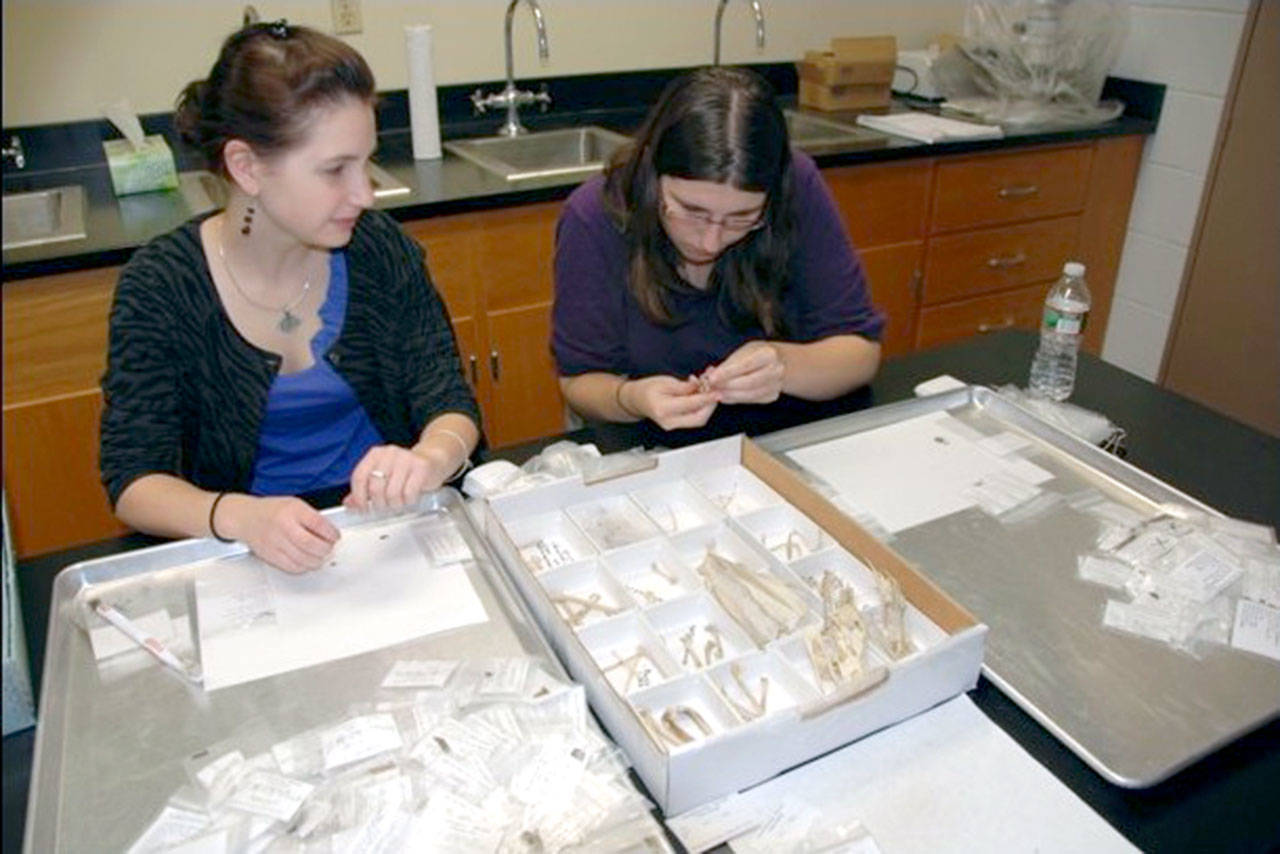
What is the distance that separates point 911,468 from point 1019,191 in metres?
1.87

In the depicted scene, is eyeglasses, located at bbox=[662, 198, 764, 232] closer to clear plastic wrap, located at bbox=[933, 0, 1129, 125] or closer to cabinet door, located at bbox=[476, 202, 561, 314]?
cabinet door, located at bbox=[476, 202, 561, 314]

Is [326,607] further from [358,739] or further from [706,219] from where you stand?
[706,219]

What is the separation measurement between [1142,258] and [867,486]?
2320 mm

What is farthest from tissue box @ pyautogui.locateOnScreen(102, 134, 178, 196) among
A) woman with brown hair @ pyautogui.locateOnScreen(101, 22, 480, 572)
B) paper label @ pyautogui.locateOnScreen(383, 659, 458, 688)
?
paper label @ pyautogui.locateOnScreen(383, 659, 458, 688)

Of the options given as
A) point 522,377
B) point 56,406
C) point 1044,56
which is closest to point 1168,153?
point 1044,56

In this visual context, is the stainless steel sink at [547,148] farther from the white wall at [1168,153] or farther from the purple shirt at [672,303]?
the white wall at [1168,153]

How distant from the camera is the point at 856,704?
0.82m

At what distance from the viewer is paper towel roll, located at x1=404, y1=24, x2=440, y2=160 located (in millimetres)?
2383

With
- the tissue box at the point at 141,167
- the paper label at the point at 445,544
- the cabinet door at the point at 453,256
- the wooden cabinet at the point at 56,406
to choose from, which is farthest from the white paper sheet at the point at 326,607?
the tissue box at the point at 141,167

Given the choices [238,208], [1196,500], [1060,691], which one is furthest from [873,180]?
[1060,691]

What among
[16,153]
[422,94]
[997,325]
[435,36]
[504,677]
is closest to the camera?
[504,677]

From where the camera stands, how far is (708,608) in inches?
37.9

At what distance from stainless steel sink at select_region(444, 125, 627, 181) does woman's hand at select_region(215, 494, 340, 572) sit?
157 cm

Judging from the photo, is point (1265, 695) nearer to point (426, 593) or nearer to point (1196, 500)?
point (1196, 500)
